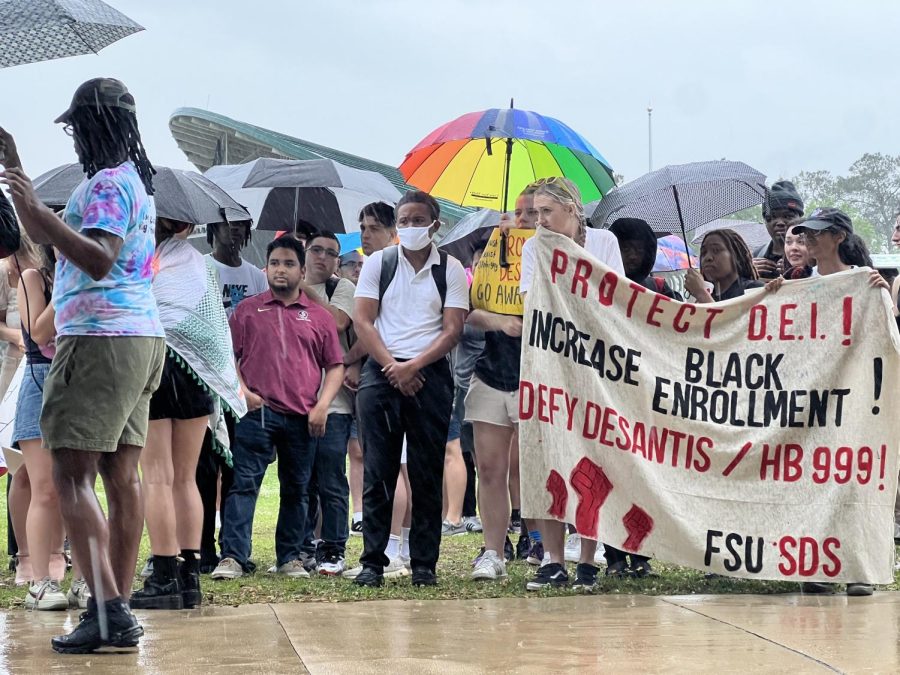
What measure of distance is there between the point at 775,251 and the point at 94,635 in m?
5.18

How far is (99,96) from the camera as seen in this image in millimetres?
5395

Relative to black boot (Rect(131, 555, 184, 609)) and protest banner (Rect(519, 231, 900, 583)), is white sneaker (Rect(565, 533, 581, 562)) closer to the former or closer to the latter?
protest banner (Rect(519, 231, 900, 583))

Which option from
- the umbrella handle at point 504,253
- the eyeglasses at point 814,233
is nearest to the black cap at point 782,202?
the eyeglasses at point 814,233

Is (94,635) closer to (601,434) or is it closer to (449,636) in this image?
(449,636)

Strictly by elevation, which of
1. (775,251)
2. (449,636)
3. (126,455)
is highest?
(775,251)

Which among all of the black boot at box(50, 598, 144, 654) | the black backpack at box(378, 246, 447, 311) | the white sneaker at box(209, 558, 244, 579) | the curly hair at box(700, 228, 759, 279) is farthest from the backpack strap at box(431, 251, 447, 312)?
the black boot at box(50, 598, 144, 654)

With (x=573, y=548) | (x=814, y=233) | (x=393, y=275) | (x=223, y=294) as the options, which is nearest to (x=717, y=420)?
(x=814, y=233)

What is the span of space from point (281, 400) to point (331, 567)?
37.3 inches

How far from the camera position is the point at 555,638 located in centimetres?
544

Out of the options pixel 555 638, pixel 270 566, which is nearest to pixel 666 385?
pixel 555 638

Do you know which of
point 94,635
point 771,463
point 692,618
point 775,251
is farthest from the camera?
point 775,251

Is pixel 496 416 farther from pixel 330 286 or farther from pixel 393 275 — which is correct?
pixel 330 286

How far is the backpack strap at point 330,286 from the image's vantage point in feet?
28.8

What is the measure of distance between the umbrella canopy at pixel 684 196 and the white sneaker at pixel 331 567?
2.51m
